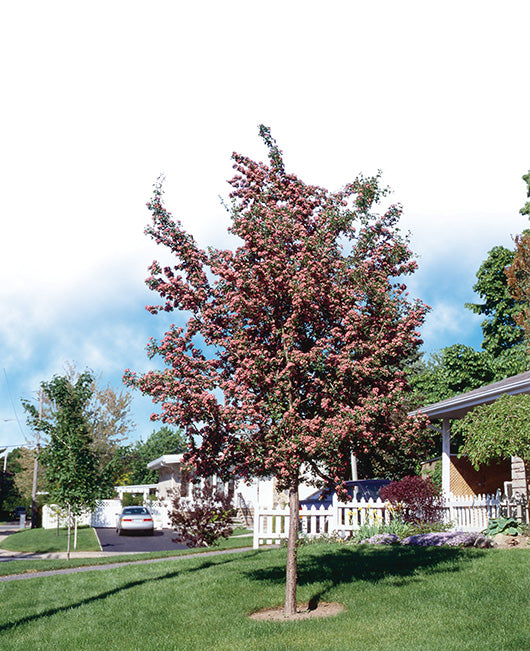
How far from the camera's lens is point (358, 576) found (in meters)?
10.3

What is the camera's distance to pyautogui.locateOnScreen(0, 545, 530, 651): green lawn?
23.1 ft

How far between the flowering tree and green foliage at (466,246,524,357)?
23.4 metres

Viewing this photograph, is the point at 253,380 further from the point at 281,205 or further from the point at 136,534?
the point at 136,534

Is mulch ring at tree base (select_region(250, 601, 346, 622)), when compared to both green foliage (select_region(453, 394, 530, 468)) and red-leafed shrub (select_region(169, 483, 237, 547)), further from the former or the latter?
red-leafed shrub (select_region(169, 483, 237, 547))

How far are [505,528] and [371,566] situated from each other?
13.1 ft

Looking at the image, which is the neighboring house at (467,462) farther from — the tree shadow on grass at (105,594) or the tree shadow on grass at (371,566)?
the tree shadow on grass at (105,594)

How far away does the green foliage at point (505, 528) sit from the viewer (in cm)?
1320

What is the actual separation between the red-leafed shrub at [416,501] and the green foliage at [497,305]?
15.9 metres

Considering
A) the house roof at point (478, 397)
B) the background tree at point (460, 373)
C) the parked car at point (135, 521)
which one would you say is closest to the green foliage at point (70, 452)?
the house roof at point (478, 397)

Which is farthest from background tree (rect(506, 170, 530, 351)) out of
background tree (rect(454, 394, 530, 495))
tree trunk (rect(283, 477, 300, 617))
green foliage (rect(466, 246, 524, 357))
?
tree trunk (rect(283, 477, 300, 617))

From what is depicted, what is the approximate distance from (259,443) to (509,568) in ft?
15.4

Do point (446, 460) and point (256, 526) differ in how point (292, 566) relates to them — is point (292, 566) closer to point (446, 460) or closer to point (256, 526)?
point (256, 526)

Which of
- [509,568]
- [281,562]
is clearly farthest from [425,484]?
[509,568]

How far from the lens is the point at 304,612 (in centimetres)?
842
